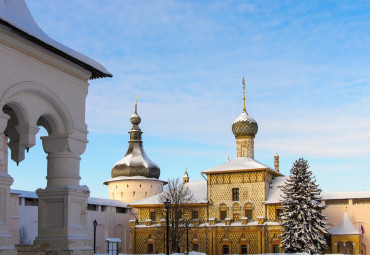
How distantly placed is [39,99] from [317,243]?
2660 centimetres

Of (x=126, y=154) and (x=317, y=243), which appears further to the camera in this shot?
(x=126, y=154)

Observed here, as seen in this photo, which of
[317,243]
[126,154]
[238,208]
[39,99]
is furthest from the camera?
[126,154]

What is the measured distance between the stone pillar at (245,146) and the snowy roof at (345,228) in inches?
331

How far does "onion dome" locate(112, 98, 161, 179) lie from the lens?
49.3 m

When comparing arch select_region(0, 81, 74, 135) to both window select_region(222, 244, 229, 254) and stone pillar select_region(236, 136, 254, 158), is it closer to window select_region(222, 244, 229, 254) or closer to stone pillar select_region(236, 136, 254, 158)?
window select_region(222, 244, 229, 254)

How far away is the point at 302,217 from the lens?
33094mm

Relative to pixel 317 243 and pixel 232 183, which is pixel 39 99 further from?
pixel 232 183

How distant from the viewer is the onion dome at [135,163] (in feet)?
162

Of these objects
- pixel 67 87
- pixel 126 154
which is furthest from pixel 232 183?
pixel 67 87

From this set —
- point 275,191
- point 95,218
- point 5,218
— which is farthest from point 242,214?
point 5,218

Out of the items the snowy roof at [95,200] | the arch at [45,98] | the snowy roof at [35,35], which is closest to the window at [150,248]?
the snowy roof at [95,200]

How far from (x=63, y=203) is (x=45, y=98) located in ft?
5.77

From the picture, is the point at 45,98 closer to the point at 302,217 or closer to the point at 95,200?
the point at 302,217

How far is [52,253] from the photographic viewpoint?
9.21 meters
